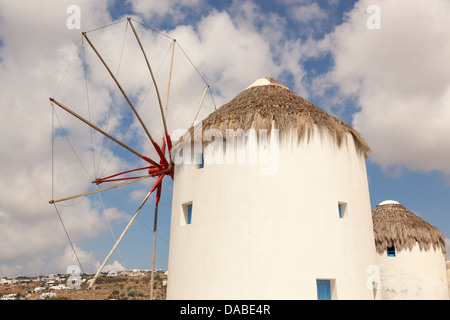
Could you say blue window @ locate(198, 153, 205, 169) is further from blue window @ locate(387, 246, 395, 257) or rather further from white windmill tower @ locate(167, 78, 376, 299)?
blue window @ locate(387, 246, 395, 257)

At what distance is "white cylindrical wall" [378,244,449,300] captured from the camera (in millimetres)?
17500

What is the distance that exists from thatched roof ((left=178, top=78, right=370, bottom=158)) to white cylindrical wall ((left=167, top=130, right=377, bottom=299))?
0.41 m

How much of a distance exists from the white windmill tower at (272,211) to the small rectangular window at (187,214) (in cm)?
3

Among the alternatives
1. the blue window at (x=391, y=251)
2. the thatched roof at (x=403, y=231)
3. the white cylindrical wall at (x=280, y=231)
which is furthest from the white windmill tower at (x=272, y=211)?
the blue window at (x=391, y=251)

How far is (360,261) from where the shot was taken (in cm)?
1056

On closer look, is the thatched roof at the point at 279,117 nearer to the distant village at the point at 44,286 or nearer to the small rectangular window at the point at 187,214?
the small rectangular window at the point at 187,214

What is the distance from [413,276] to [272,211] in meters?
11.3

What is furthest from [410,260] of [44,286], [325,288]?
[44,286]

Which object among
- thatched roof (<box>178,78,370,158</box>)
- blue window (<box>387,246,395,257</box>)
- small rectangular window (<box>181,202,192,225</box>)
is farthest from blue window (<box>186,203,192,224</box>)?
blue window (<box>387,246,395,257</box>)

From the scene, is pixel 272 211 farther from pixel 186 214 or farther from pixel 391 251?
pixel 391 251

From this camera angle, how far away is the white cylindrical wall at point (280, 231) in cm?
966
